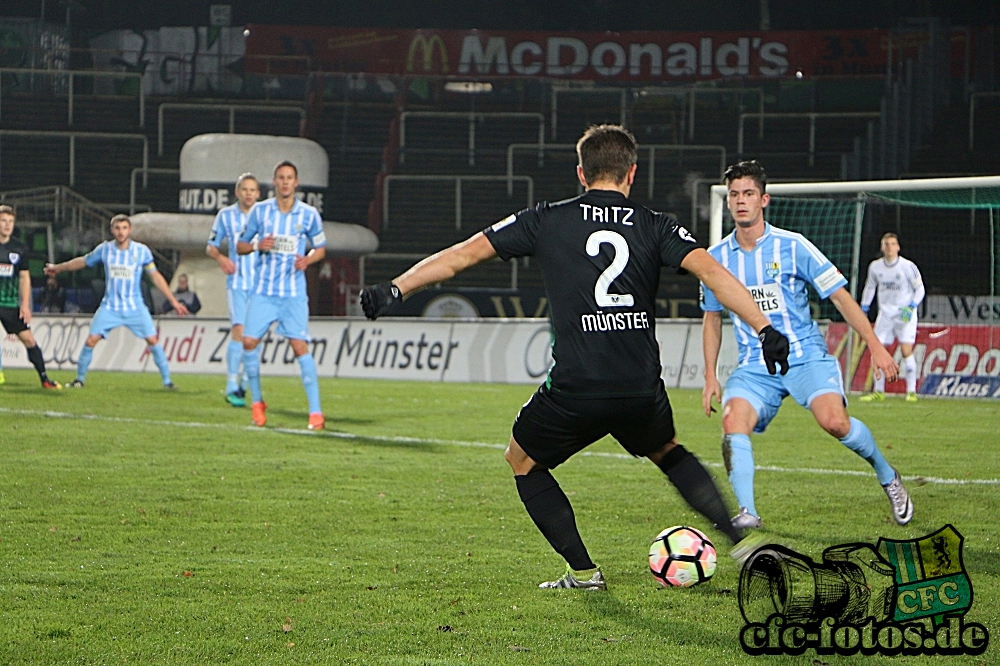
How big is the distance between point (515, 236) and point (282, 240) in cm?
686

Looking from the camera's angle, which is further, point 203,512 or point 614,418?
point 203,512

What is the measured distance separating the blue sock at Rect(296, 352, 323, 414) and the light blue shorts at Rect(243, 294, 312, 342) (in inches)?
8.8

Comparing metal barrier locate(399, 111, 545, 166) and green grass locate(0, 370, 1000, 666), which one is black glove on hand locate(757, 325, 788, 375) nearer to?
Answer: green grass locate(0, 370, 1000, 666)

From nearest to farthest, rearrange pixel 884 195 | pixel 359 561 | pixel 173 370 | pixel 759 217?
1. pixel 359 561
2. pixel 759 217
3. pixel 884 195
4. pixel 173 370

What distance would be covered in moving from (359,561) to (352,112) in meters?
28.8

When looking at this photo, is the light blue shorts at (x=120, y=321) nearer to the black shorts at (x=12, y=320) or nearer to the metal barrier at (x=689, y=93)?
the black shorts at (x=12, y=320)

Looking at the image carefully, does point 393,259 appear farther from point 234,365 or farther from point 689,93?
point 234,365

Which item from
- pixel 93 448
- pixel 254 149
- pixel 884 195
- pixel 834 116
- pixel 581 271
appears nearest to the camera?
pixel 581 271

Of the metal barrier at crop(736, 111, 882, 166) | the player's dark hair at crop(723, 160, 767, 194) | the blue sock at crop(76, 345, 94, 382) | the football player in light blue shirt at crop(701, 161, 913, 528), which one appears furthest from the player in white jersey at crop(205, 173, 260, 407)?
the metal barrier at crop(736, 111, 882, 166)

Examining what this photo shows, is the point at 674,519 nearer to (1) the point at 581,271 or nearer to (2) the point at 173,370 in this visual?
(1) the point at 581,271

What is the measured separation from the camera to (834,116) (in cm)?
3275

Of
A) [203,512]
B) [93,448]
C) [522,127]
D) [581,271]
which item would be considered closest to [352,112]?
[522,127]
